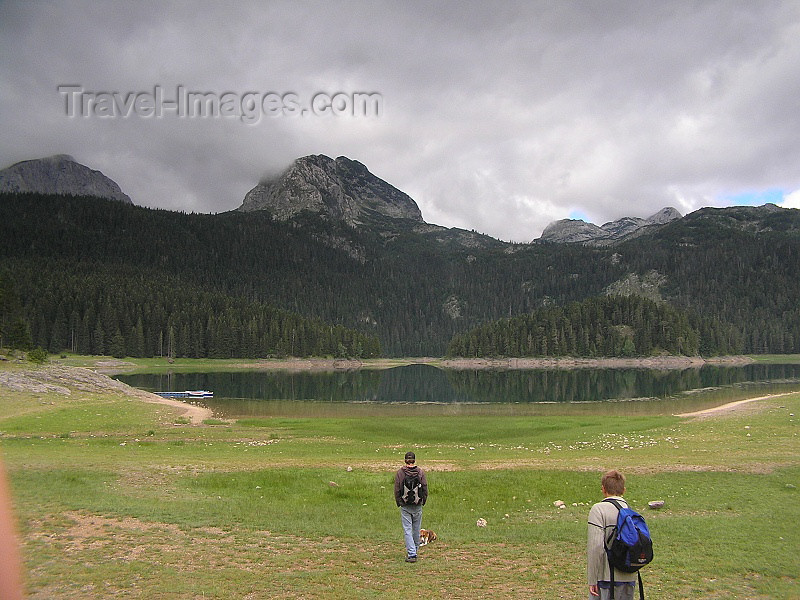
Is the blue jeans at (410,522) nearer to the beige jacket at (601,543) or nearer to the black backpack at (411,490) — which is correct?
the black backpack at (411,490)

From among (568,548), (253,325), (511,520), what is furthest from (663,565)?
(253,325)

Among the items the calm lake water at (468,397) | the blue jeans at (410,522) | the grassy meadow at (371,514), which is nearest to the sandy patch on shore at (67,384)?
the calm lake water at (468,397)

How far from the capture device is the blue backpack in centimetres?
790

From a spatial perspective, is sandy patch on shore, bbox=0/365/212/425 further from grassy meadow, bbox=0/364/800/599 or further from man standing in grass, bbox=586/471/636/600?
man standing in grass, bbox=586/471/636/600

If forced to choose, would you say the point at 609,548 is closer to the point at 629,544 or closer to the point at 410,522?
the point at 629,544

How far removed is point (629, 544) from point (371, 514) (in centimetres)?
1219

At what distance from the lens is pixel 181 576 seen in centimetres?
1227

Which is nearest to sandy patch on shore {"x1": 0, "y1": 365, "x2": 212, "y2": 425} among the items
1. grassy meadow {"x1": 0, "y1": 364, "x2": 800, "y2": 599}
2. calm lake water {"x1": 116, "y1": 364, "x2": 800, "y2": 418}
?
calm lake water {"x1": 116, "y1": 364, "x2": 800, "y2": 418}

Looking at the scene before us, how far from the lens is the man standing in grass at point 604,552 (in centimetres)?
825

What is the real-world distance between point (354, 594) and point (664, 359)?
194650 mm

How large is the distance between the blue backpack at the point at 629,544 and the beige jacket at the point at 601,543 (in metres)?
0.09

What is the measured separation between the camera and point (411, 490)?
13734 mm

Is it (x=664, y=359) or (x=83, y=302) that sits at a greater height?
(x=83, y=302)

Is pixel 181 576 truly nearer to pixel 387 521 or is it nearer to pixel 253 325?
pixel 387 521
